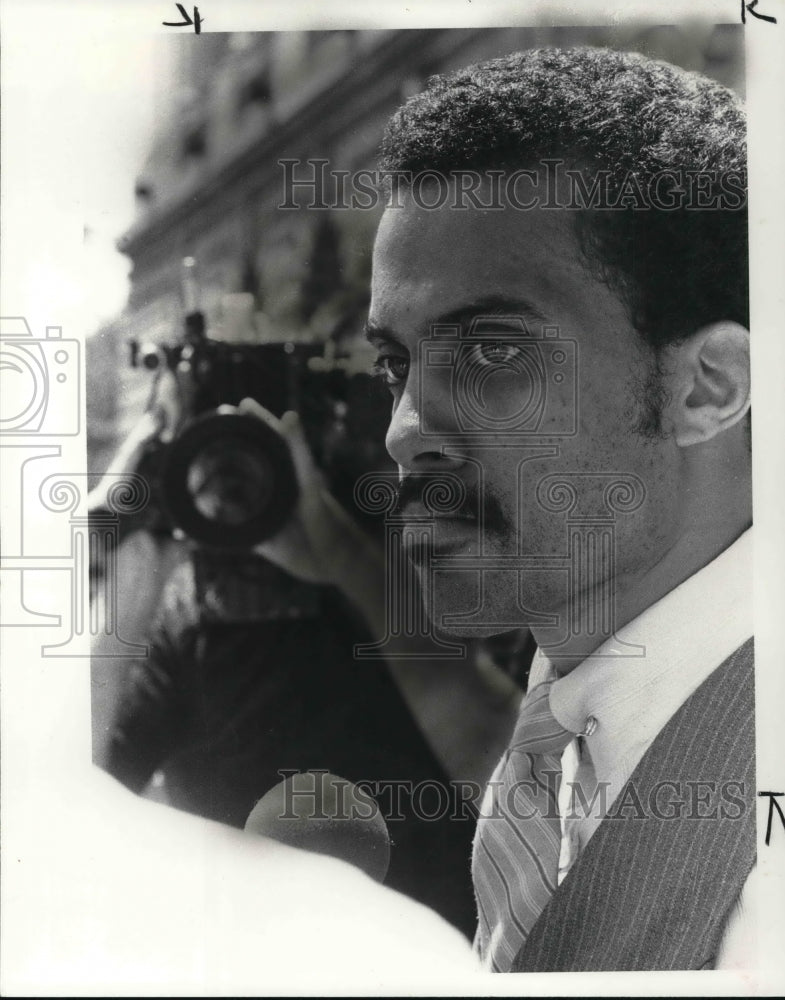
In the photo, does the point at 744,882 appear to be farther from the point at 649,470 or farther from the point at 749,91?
the point at 749,91

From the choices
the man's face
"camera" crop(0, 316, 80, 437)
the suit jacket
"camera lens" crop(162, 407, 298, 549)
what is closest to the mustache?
the man's face

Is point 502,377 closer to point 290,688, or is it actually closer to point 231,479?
point 231,479

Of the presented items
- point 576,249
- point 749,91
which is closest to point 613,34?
point 749,91

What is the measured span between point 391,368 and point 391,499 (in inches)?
10.3

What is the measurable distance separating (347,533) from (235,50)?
3.32 ft

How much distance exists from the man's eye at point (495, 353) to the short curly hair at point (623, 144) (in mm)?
223

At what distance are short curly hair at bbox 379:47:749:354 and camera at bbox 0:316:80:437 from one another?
77 cm

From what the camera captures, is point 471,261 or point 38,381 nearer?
point 471,261

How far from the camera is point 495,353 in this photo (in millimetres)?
1956

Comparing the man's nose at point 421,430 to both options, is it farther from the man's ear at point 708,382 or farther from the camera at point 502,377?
the man's ear at point 708,382

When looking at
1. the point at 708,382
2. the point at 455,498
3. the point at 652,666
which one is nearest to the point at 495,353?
the point at 455,498

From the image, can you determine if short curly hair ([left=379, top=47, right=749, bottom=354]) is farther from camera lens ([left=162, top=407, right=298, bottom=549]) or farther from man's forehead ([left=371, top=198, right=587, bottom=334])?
camera lens ([left=162, top=407, right=298, bottom=549])

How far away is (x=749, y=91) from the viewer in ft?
6.57

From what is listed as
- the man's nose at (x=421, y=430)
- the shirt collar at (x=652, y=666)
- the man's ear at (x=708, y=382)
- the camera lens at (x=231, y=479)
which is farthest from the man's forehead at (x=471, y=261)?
the shirt collar at (x=652, y=666)
